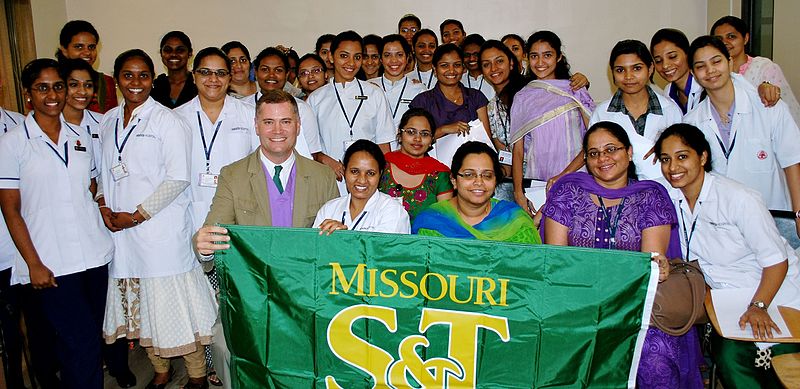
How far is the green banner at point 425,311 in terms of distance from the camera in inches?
101

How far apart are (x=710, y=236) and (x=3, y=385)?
144 inches

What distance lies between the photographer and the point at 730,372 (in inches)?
116

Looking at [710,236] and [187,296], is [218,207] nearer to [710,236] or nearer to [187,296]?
[187,296]

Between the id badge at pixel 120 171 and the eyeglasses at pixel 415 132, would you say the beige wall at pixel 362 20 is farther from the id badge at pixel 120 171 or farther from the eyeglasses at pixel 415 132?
the id badge at pixel 120 171

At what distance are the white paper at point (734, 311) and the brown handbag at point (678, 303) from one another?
0.40 ft

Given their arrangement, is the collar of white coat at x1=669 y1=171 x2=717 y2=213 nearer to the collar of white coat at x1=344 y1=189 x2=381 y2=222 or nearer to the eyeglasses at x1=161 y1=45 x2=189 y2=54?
the collar of white coat at x1=344 y1=189 x2=381 y2=222

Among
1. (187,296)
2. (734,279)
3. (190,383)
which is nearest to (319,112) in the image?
(187,296)

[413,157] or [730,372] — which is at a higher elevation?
[413,157]

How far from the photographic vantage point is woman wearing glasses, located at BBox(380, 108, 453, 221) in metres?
3.82

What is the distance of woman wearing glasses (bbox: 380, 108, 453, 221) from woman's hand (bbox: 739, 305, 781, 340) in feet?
5.41

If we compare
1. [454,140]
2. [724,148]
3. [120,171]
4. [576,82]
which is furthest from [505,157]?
[120,171]

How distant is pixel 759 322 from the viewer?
278 centimetres

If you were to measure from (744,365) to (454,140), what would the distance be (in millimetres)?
2288

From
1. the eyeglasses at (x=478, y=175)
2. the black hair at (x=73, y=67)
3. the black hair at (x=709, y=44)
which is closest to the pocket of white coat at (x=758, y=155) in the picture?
the black hair at (x=709, y=44)
